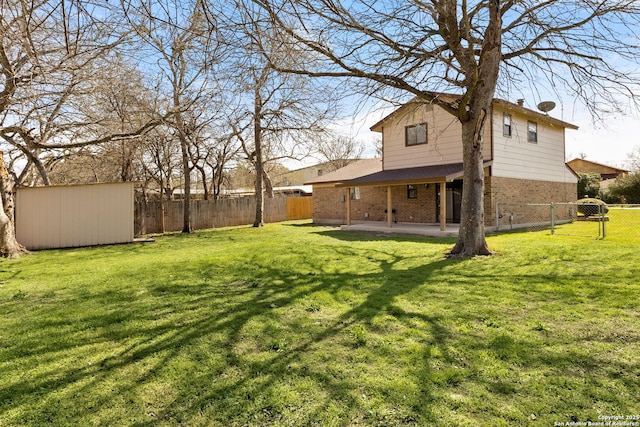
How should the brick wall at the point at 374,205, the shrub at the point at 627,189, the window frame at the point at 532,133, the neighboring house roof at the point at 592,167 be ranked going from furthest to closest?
1. the neighboring house roof at the point at 592,167
2. the shrub at the point at 627,189
3. the brick wall at the point at 374,205
4. the window frame at the point at 532,133

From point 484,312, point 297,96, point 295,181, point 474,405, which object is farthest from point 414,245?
point 295,181

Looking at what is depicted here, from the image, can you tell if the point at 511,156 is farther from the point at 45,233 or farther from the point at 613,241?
→ the point at 45,233

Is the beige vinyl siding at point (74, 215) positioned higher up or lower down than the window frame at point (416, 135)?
lower down

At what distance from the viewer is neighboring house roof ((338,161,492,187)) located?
43.7ft

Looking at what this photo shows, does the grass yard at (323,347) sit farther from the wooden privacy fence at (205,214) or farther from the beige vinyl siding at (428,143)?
the wooden privacy fence at (205,214)

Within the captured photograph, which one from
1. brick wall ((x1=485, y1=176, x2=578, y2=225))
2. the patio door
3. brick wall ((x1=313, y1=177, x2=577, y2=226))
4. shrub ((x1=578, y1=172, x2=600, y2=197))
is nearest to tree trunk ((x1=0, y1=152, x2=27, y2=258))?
brick wall ((x1=313, y1=177, x2=577, y2=226))

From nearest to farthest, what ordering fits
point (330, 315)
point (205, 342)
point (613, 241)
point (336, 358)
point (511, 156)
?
point (336, 358) < point (205, 342) < point (330, 315) < point (613, 241) < point (511, 156)

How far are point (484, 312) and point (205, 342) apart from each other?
134 inches

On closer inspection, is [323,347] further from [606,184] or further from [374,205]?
[606,184]

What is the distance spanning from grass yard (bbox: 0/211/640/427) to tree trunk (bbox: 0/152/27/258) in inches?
138

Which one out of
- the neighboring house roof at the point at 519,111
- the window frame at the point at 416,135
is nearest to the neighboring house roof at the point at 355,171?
the neighboring house roof at the point at 519,111

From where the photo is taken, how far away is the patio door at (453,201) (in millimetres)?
16547

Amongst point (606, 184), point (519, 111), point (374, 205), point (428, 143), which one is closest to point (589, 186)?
point (606, 184)

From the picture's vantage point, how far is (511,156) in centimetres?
1537
